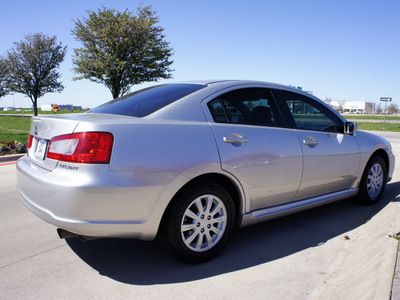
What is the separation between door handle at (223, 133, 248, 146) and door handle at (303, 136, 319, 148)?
0.91 m

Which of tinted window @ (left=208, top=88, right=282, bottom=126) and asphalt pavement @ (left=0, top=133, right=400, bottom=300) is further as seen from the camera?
tinted window @ (left=208, top=88, right=282, bottom=126)

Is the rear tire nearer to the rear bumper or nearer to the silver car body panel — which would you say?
the silver car body panel

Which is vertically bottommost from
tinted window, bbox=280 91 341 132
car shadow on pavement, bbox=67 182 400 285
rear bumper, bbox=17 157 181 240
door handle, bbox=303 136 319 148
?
car shadow on pavement, bbox=67 182 400 285

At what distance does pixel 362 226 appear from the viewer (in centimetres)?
394

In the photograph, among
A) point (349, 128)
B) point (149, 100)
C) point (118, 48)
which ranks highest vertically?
point (118, 48)

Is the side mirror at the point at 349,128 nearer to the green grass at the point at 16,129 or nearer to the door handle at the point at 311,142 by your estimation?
the door handle at the point at 311,142

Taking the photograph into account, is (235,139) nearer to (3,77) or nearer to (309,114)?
(309,114)

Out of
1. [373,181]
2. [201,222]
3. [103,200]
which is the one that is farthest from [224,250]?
[373,181]

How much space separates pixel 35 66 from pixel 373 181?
97.8ft

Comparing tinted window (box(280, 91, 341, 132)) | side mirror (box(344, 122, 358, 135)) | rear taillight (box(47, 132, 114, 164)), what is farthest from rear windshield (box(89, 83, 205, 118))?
side mirror (box(344, 122, 358, 135))

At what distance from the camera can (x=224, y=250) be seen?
3.25 m

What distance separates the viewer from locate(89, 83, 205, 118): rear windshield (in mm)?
2969

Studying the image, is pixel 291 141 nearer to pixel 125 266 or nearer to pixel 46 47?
pixel 125 266

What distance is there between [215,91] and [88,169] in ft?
4.63
